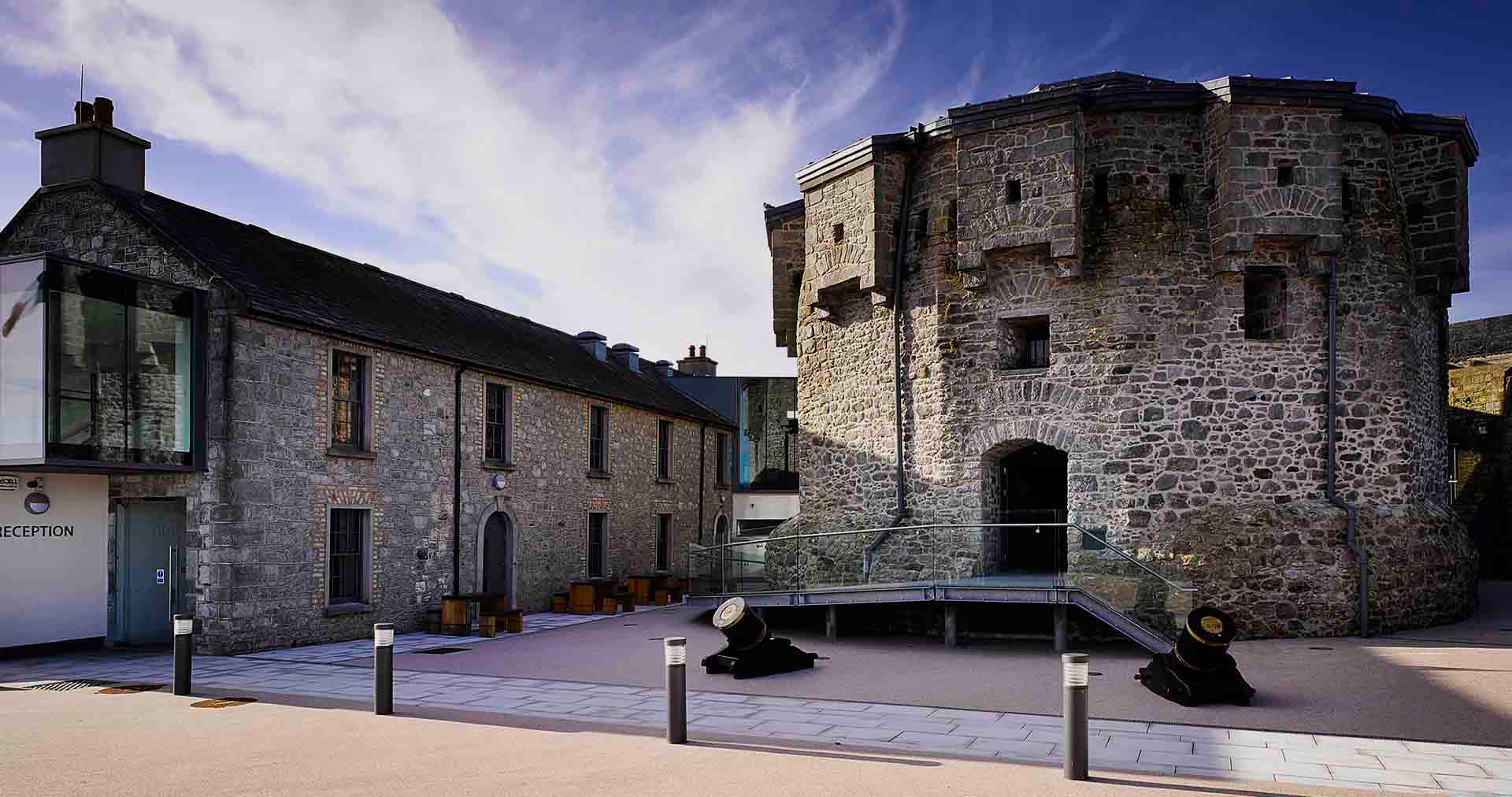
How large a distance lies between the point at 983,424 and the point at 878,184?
4.17 m

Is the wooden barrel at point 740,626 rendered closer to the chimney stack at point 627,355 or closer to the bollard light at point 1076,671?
the bollard light at point 1076,671

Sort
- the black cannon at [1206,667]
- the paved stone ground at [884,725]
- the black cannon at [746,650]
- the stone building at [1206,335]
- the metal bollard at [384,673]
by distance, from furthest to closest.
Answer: the stone building at [1206,335], the black cannon at [746,650], the black cannon at [1206,667], the metal bollard at [384,673], the paved stone ground at [884,725]

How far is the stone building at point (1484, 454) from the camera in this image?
23.7 m

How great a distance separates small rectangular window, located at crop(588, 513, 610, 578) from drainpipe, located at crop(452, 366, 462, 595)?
464 cm

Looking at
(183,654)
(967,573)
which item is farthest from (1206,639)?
(183,654)

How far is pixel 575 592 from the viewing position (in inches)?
774

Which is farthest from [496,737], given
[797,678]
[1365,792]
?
[1365,792]

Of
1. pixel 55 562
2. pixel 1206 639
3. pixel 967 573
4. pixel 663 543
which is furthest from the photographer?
pixel 663 543

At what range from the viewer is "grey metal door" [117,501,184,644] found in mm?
13953

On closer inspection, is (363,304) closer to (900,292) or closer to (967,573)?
(900,292)

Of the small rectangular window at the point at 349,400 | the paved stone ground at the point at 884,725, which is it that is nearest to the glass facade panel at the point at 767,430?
the small rectangular window at the point at 349,400

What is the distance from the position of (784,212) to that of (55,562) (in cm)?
1274

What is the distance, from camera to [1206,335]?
1482cm

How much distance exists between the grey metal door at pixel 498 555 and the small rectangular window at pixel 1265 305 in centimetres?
1258
